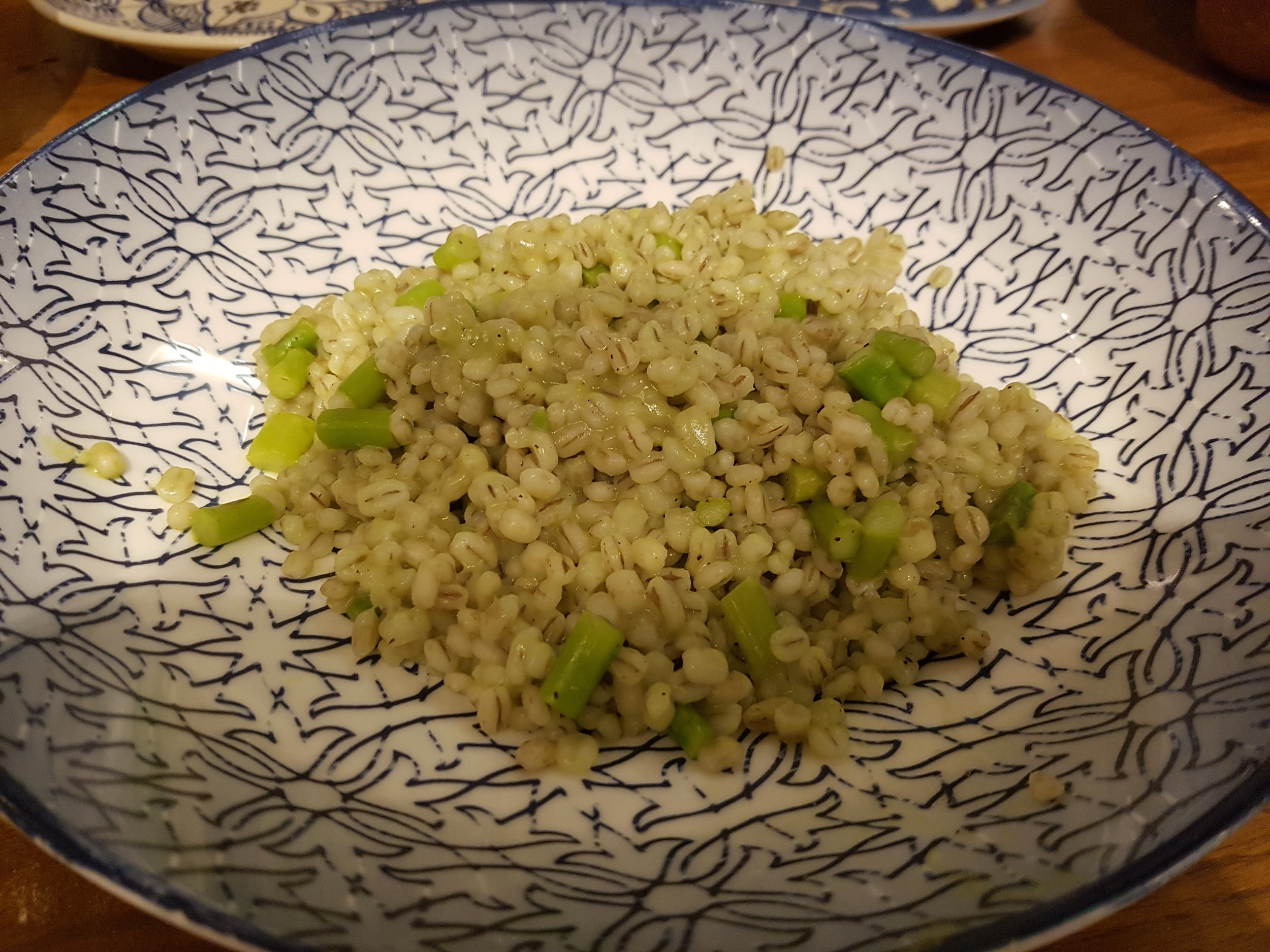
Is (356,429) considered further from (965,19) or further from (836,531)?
(965,19)

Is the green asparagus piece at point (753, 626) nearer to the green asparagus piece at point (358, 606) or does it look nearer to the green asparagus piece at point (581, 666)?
the green asparagus piece at point (581, 666)

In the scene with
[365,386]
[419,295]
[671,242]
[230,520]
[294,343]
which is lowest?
[230,520]

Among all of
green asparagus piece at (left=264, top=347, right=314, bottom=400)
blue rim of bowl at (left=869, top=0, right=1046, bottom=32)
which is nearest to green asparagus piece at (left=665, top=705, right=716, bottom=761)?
green asparagus piece at (left=264, top=347, right=314, bottom=400)

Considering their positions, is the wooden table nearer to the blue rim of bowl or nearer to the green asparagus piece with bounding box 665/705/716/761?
the blue rim of bowl

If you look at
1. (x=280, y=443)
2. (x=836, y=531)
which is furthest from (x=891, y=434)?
(x=280, y=443)

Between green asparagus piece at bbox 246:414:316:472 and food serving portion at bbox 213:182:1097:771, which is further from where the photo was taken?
green asparagus piece at bbox 246:414:316:472

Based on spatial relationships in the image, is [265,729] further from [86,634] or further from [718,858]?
[718,858]
